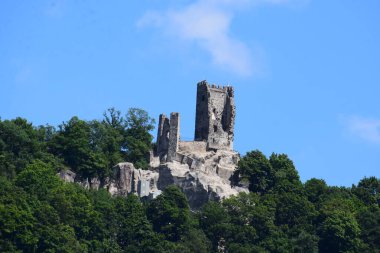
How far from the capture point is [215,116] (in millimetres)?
120500

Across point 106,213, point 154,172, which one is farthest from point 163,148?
point 106,213

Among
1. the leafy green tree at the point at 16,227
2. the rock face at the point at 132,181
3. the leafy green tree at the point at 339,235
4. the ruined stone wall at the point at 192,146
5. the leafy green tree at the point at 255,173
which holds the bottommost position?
the leafy green tree at the point at 16,227

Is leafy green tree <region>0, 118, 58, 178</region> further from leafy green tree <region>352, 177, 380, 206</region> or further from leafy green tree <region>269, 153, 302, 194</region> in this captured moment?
leafy green tree <region>352, 177, 380, 206</region>

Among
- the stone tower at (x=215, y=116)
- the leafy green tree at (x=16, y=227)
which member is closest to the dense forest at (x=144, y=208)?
the leafy green tree at (x=16, y=227)

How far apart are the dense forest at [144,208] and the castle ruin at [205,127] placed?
2320mm

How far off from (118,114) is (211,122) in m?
8.76

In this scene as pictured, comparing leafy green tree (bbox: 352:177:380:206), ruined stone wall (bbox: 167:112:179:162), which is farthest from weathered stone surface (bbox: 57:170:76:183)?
leafy green tree (bbox: 352:177:380:206)

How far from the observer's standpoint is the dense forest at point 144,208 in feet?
333

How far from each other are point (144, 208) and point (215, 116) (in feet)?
49.7

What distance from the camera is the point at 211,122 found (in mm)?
119625

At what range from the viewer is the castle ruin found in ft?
377

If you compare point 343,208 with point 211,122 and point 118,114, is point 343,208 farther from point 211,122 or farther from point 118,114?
point 118,114

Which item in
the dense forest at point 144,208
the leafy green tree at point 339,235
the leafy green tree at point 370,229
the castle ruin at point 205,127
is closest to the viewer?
the dense forest at point 144,208

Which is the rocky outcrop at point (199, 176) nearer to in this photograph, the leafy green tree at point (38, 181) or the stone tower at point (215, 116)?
the stone tower at point (215, 116)
